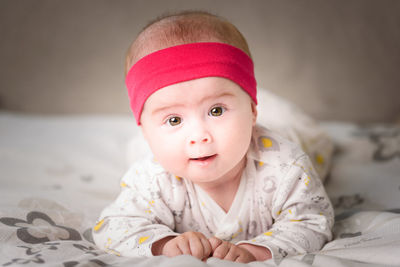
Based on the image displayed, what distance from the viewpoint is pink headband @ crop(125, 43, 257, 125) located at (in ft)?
2.54

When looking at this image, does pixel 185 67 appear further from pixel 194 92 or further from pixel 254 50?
pixel 254 50

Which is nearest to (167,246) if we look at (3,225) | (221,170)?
(221,170)

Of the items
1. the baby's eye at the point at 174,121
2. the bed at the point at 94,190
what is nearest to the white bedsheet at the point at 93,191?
the bed at the point at 94,190

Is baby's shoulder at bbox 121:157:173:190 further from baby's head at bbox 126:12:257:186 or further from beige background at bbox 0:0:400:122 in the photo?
beige background at bbox 0:0:400:122

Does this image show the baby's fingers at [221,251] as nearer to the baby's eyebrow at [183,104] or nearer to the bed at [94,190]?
the bed at [94,190]

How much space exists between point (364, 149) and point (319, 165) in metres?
0.37

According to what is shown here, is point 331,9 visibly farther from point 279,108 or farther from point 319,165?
point 319,165

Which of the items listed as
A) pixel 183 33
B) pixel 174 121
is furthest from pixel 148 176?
pixel 183 33

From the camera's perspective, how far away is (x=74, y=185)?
1322 millimetres

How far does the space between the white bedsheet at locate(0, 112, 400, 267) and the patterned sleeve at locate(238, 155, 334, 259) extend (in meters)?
→ 0.04

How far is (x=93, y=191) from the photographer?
1250 millimetres

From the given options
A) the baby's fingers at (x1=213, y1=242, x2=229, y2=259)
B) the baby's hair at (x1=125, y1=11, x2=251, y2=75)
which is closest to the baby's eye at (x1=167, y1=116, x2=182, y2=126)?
the baby's hair at (x1=125, y1=11, x2=251, y2=75)

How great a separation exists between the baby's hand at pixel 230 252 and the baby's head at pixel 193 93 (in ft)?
0.43

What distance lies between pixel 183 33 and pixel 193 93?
139 millimetres
